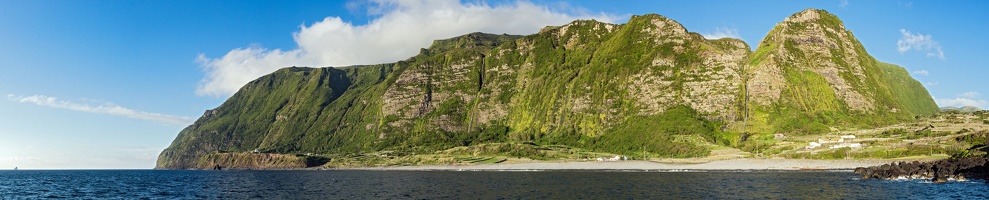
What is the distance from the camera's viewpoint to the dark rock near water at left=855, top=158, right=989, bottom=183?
352 ft

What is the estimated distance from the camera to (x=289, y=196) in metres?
98.5

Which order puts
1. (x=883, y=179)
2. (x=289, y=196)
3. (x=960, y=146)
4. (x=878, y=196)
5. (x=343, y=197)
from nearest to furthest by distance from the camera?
(x=878, y=196)
(x=343, y=197)
(x=289, y=196)
(x=883, y=179)
(x=960, y=146)

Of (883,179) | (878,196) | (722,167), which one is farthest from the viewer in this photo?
(722,167)

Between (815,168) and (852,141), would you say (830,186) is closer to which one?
(815,168)

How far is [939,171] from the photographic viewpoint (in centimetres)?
10969

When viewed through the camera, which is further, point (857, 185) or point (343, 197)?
point (857, 185)

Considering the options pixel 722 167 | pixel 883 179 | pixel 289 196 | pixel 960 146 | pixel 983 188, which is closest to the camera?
pixel 983 188

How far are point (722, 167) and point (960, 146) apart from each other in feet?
198

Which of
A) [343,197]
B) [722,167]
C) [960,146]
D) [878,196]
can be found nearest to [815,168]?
[722,167]

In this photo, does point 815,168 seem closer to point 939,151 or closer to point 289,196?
point 939,151

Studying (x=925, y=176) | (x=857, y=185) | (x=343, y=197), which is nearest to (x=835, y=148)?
(x=925, y=176)

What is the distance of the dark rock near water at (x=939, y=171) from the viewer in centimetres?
10725

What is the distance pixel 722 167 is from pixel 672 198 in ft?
381

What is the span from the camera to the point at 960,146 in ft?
551
